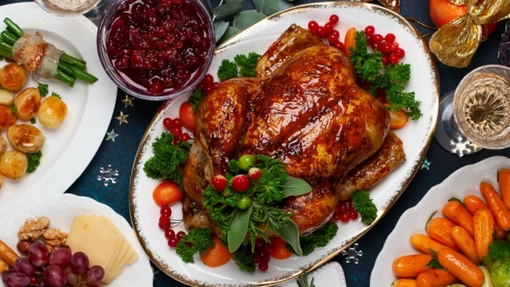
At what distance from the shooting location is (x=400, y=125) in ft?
10.4

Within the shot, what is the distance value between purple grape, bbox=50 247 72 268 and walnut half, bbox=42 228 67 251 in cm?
8

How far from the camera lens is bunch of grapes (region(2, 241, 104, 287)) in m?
3.11

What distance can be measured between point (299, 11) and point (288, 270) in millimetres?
1118

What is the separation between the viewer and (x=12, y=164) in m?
3.17

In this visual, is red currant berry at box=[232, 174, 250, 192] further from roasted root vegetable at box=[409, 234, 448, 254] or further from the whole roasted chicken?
roasted root vegetable at box=[409, 234, 448, 254]

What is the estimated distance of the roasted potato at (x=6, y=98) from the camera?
3.17 metres

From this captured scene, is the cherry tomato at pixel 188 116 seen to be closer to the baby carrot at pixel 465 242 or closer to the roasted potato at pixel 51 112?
the roasted potato at pixel 51 112

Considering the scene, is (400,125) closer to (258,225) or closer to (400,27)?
(400,27)

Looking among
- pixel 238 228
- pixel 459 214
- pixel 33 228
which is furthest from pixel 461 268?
pixel 33 228

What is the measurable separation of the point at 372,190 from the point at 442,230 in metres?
0.36

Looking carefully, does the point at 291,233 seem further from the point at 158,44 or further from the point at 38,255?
the point at 38,255

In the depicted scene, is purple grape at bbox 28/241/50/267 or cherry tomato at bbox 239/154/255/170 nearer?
cherry tomato at bbox 239/154/255/170

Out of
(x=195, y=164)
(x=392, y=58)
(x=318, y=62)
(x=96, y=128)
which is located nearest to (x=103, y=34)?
(x=96, y=128)

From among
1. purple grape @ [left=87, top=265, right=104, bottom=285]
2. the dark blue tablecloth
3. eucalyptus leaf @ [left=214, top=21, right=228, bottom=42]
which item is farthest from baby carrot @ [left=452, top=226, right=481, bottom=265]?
purple grape @ [left=87, top=265, right=104, bottom=285]
